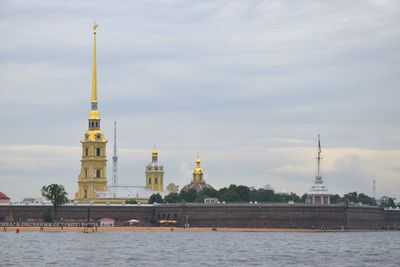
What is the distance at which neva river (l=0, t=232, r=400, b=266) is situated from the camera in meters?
101

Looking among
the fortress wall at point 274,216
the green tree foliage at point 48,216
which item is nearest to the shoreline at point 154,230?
the fortress wall at point 274,216

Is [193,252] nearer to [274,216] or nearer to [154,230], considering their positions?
[154,230]

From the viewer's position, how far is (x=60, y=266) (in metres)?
94.4

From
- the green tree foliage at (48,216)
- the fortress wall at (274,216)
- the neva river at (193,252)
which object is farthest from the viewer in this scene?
the green tree foliage at (48,216)

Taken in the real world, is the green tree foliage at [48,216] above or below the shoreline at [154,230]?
above

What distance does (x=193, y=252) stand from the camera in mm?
115438

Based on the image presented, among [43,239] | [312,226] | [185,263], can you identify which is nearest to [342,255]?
[185,263]

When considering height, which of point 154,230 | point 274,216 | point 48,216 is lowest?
point 154,230

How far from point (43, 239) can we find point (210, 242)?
18928 mm

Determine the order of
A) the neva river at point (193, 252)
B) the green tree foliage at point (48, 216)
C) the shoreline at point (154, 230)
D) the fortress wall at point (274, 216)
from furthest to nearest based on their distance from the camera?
the green tree foliage at point (48, 216) → the fortress wall at point (274, 216) → the shoreline at point (154, 230) → the neva river at point (193, 252)

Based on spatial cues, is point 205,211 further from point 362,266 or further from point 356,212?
point 362,266

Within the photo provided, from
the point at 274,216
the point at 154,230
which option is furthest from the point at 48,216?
the point at 274,216

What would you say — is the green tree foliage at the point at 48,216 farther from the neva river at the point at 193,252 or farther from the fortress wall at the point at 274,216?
the neva river at the point at 193,252

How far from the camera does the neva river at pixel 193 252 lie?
100562 millimetres
